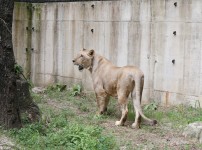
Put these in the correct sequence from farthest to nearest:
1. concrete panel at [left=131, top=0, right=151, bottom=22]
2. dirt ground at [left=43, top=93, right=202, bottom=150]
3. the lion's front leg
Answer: concrete panel at [left=131, top=0, right=151, bottom=22], the lion's front leg, dirt ground at [left=43, top=93, right=202, bottom=150]

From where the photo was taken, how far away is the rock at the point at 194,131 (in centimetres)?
761

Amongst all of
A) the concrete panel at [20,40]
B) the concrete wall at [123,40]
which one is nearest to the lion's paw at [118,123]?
the concrete wall at [123,40]

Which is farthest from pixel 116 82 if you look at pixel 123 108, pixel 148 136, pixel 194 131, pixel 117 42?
pixel 117 42

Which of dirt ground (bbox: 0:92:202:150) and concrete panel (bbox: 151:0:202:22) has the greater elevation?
concrete panel (bbox: 151:0:202:22)

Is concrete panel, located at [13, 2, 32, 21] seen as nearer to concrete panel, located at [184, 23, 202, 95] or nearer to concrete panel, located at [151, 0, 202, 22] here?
concrete panel, located at [151, 0, 202, 22]

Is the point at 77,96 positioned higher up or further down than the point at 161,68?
further down

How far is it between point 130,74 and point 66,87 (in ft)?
15.3

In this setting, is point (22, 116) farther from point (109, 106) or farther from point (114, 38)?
point (114, 38)

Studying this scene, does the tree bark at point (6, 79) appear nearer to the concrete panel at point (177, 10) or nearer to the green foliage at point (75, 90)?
the concrete panel at point (177, 10)

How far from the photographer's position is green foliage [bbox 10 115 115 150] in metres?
6.73

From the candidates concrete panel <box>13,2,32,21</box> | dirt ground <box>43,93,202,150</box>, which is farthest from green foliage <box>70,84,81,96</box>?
concrete panel <box>13,2,32,21</box>

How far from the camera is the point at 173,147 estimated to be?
23.6 feet

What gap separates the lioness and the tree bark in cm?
222

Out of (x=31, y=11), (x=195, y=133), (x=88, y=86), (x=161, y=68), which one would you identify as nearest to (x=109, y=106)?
(x=161, y=68)
